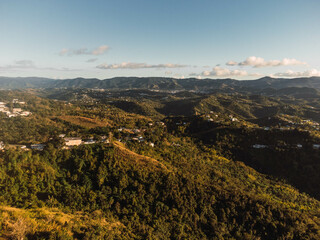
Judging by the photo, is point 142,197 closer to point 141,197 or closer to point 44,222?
point 141,197

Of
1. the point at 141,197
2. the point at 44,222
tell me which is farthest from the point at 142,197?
the point at 44,222

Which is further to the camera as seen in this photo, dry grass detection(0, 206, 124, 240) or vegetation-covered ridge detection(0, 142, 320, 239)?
vegetation-covered ridge detection(0, 142, 320, 239)

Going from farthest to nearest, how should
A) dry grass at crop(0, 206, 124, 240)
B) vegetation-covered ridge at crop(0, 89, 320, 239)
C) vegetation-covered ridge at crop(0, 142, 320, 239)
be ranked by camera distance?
vegetation-covered ridge at crop(0, 142, 320, 239), vegetation-covered ridge at crop(0, 89, 320, 239), dry grass at crop(0, 206, 124, 240)

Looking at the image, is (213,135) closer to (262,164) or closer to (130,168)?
(262,164)

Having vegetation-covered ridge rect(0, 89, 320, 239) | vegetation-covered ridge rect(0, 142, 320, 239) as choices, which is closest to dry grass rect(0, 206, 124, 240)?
vegetation-covered ridge rect(0, 89, 320, 239)

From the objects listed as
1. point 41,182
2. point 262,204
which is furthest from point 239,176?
point 41,182

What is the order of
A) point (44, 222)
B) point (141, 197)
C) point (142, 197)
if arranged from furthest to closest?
1. point (142, 197)
2. point (141, 197)
3. point (44, 222)

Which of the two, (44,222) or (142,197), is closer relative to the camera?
(44,222)

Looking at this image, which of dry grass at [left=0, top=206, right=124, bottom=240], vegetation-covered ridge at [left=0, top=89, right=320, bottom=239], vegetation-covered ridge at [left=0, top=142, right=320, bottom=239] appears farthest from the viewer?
vegetation-covered ridge at [left=0, top=142, right=320, bottom=239]

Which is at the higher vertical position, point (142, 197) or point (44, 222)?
point (44, 222)

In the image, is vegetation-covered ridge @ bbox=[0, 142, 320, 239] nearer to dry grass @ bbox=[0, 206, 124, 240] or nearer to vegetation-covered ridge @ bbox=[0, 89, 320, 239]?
vegetation-covered ridge @ bbox=[0, 89, 320, 239]

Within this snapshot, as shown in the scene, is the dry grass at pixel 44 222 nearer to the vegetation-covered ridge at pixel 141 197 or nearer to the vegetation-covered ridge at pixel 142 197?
the vegetation-covered ridge at pixel 141 197
